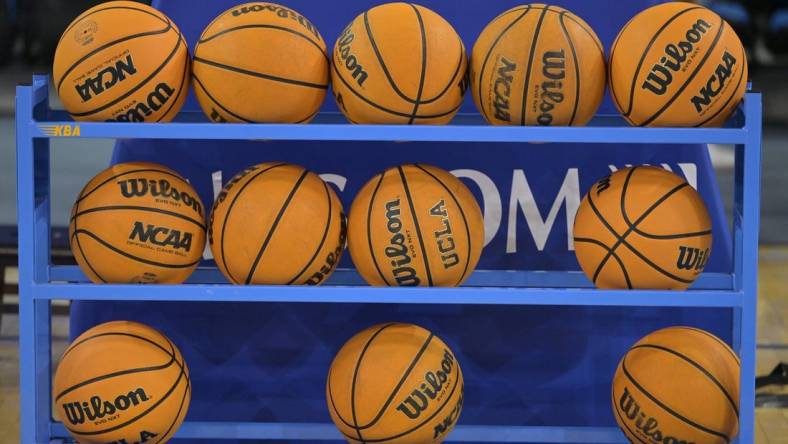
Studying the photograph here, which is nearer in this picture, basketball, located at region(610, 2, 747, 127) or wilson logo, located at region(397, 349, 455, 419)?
basketball, located at region(610, 2, 747, 127)

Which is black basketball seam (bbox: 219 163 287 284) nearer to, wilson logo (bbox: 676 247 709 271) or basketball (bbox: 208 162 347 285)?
basketball (bbox: 208 162 347 285)

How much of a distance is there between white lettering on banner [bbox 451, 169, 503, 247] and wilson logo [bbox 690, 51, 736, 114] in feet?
2.33

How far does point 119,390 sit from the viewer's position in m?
2.46

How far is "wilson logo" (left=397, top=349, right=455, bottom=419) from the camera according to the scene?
2.46 metres

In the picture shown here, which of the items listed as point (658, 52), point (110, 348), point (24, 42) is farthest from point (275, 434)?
point (24, 42)

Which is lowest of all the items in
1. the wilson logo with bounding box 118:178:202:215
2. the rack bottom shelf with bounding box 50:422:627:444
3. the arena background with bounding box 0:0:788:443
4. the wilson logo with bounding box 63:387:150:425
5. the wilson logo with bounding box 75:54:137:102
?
the arena background with bounding box 0:0:788:443

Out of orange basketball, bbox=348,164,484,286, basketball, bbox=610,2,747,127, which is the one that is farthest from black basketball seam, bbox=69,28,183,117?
basketball, bbox=610,2,747,127

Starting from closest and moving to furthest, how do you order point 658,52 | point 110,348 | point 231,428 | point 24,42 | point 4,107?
point 658,52 < point 110,348 < point 231,428 < point 4,107 < point 24,42

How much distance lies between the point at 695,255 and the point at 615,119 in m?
0.49

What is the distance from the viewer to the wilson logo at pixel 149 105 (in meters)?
2.40

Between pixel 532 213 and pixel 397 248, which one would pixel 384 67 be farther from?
pixel 532 213

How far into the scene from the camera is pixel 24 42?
14953 millimetres

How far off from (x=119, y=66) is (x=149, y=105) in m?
0.11

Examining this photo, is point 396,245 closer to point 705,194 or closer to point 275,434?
point 275,434
